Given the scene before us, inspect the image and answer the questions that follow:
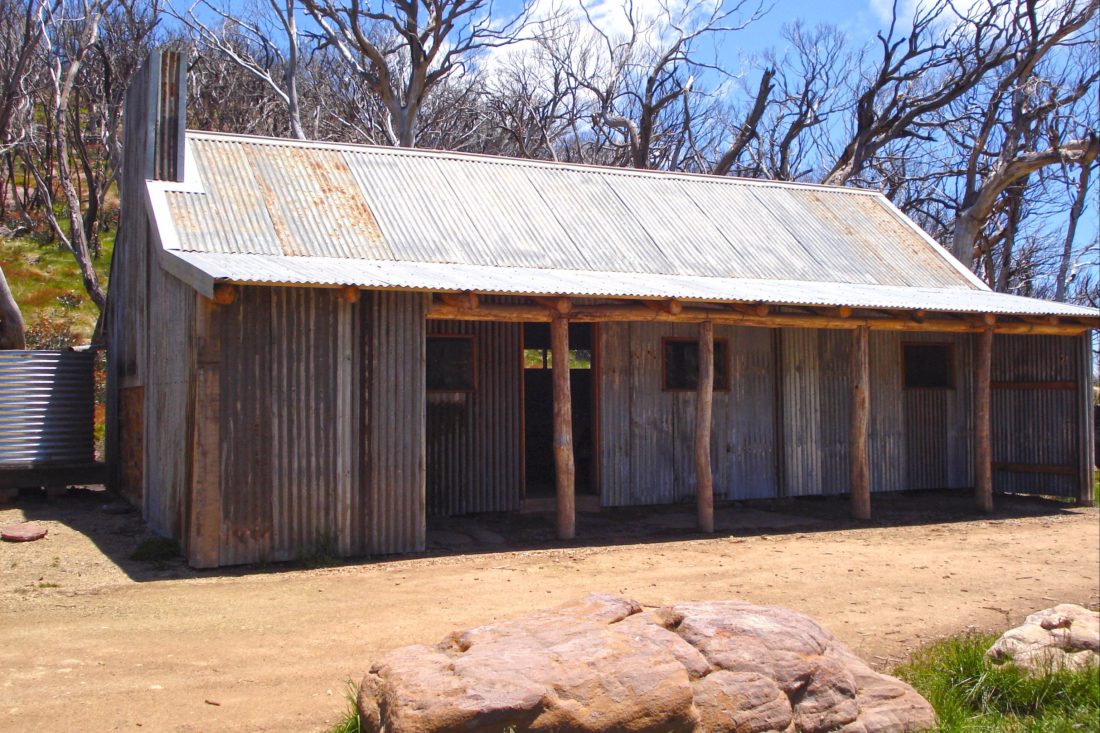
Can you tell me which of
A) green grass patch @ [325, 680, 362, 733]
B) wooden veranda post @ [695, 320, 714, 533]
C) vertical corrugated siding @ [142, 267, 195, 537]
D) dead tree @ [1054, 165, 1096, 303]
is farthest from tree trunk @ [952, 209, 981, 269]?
green grass patch @ [325, 680, 362, 733]

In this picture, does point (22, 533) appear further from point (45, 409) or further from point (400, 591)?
point (400, 591)

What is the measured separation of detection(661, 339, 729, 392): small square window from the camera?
14305 millimetres

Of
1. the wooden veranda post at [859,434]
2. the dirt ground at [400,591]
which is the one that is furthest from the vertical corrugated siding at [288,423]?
the wooden veranda post at [859,434]

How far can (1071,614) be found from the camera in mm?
6672

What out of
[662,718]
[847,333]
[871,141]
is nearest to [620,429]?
[847,333]

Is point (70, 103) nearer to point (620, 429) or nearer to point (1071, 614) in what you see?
point (620, 429)

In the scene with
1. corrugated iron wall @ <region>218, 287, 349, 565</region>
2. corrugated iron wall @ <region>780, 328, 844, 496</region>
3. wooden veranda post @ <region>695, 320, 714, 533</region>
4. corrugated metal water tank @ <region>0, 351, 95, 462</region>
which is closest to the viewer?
corrugated iron wall @ <region>218, 287, 349, 565</region>

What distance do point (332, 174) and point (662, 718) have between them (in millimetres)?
10329

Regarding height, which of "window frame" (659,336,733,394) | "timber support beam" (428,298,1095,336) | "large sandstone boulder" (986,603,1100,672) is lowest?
"large sandstone boulder" (986,603,1100,672)

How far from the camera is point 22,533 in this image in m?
10.5

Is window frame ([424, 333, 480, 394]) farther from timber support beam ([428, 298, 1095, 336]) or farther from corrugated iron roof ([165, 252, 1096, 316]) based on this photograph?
timber support beam ([428, 298, 1095, 336])

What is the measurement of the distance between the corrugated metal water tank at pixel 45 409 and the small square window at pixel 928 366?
39.6ft

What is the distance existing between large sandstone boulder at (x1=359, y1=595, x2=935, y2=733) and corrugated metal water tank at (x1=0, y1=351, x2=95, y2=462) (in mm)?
9848

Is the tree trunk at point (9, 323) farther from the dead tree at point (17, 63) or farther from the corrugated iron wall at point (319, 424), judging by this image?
the corrugated iron wall at point (319, 424)
